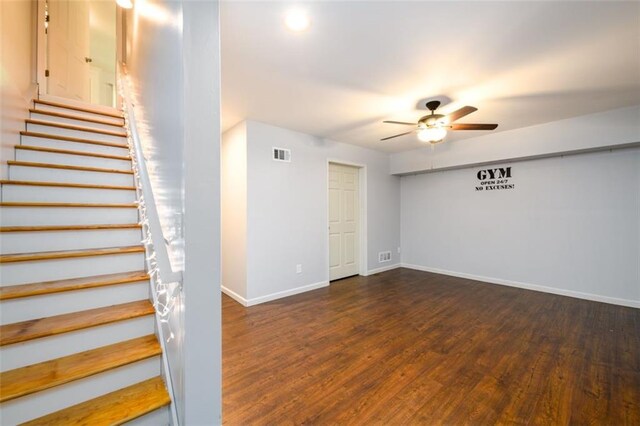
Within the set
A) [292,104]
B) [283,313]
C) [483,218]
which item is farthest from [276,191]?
[483,218]

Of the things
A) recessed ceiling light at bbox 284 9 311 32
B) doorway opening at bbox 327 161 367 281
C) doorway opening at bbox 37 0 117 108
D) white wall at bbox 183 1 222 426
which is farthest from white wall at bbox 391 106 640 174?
doorway opening at bbox 37 0 117 108

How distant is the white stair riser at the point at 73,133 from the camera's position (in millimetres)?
2395

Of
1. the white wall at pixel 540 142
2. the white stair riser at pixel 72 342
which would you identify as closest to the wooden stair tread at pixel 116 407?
the white stair riser at pixel 72 342

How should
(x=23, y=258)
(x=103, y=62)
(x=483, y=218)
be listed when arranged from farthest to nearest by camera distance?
(x=103, y=62) < (x=483, y=218) < (x=23, y=258)

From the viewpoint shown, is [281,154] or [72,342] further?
[281,154]

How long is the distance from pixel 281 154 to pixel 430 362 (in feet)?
10.3

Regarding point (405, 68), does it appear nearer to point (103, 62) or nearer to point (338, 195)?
point (338, 195)

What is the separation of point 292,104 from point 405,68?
4.34ft

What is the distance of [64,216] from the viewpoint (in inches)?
Result: 72.1

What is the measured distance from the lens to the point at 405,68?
7.51ft

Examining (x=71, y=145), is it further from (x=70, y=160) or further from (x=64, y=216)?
(x=64, y=216)

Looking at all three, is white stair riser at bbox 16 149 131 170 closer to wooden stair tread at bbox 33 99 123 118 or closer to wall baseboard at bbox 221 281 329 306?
wooden stair tread at bbox 33 99 123 118

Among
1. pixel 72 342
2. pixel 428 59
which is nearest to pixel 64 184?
pixel 72 342

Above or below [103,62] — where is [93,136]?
below
